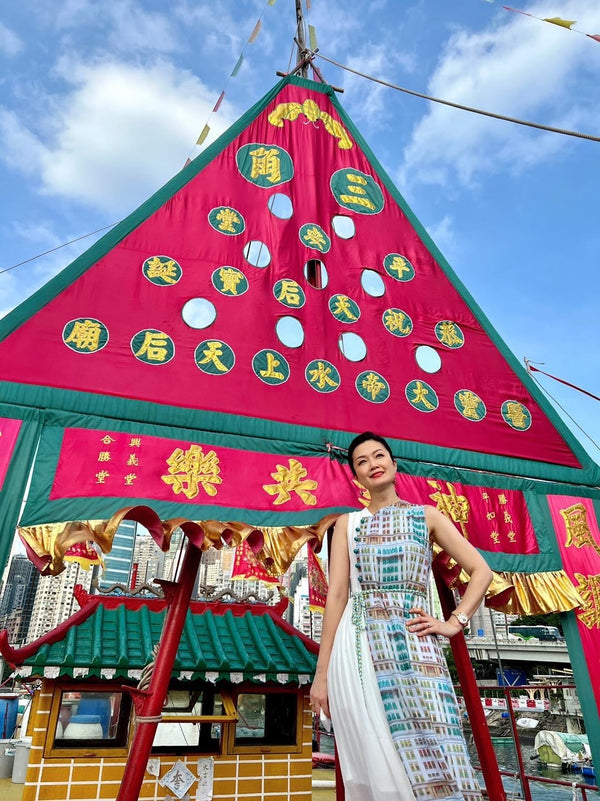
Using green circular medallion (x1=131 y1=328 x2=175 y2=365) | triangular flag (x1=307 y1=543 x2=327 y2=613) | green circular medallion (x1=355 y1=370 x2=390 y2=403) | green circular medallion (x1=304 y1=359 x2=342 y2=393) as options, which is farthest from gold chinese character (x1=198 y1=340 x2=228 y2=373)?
triangular flag (x1=307 y1=543 x2=327 y2=613)

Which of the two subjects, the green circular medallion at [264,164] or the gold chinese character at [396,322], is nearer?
the gold chinese character at [396,322]

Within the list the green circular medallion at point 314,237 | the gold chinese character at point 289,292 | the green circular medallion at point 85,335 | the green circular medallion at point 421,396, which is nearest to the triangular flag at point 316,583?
the green circular medallion at point 421,396

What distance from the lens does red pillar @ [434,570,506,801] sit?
181 inches

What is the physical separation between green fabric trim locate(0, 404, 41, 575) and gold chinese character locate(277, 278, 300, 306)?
8.13ft

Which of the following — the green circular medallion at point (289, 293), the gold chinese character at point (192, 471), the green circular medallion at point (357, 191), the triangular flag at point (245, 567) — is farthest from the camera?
the triangular flag at point (245, 567)

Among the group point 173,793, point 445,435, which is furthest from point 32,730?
point 445,435

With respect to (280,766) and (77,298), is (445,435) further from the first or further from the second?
(280,766)

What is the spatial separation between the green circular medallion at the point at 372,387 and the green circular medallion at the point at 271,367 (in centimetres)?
74

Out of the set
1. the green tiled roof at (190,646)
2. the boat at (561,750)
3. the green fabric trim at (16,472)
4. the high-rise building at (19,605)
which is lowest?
the boat at (561,750)

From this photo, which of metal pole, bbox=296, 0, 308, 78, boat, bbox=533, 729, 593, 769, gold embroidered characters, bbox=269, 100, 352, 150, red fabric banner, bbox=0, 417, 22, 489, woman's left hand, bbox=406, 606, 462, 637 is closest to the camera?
woman's left hand, bbox=406, 606, 462, 637

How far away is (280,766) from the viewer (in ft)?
22.7

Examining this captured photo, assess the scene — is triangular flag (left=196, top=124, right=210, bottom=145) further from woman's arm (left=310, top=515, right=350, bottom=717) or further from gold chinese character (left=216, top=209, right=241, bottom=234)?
woman's arm (left=310, top=515, right=350, bottom=717)

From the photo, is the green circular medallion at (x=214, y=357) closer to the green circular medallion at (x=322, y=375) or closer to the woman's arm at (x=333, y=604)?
the green circular medallion at (x=322, y=375)

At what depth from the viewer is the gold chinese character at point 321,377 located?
4.98 m
